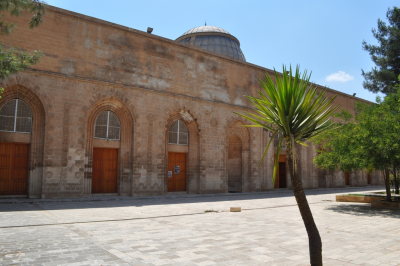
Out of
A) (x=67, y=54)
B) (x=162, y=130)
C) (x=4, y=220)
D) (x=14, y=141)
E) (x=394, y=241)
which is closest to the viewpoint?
(x=394, y=241)

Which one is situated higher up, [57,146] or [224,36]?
[224,36]

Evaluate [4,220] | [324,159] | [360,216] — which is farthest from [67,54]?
[360,216]

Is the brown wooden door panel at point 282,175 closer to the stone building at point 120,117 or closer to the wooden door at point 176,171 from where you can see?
the stone building at point 120,117

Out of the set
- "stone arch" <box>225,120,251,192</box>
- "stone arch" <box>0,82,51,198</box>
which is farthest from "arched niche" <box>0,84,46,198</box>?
"stone arch" <box>225,120,251,192</box>

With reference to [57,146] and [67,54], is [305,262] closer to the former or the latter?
[57,146]

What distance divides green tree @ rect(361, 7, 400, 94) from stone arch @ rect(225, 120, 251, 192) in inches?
414

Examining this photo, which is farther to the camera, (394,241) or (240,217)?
(240,217)

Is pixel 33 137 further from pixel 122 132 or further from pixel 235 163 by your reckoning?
pixel 235 163

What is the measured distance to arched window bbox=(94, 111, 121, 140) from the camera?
1579cm

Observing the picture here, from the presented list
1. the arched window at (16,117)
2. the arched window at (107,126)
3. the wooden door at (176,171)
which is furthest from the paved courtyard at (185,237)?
the wooden door at (176,171)

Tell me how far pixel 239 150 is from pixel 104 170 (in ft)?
30.0

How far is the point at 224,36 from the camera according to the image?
94.8 feet

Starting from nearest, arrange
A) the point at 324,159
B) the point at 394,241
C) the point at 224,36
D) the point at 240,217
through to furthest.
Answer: the point at 394,241
the point at 240,217
the point at 324,159
the point at 224,36

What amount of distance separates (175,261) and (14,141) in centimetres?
1139
